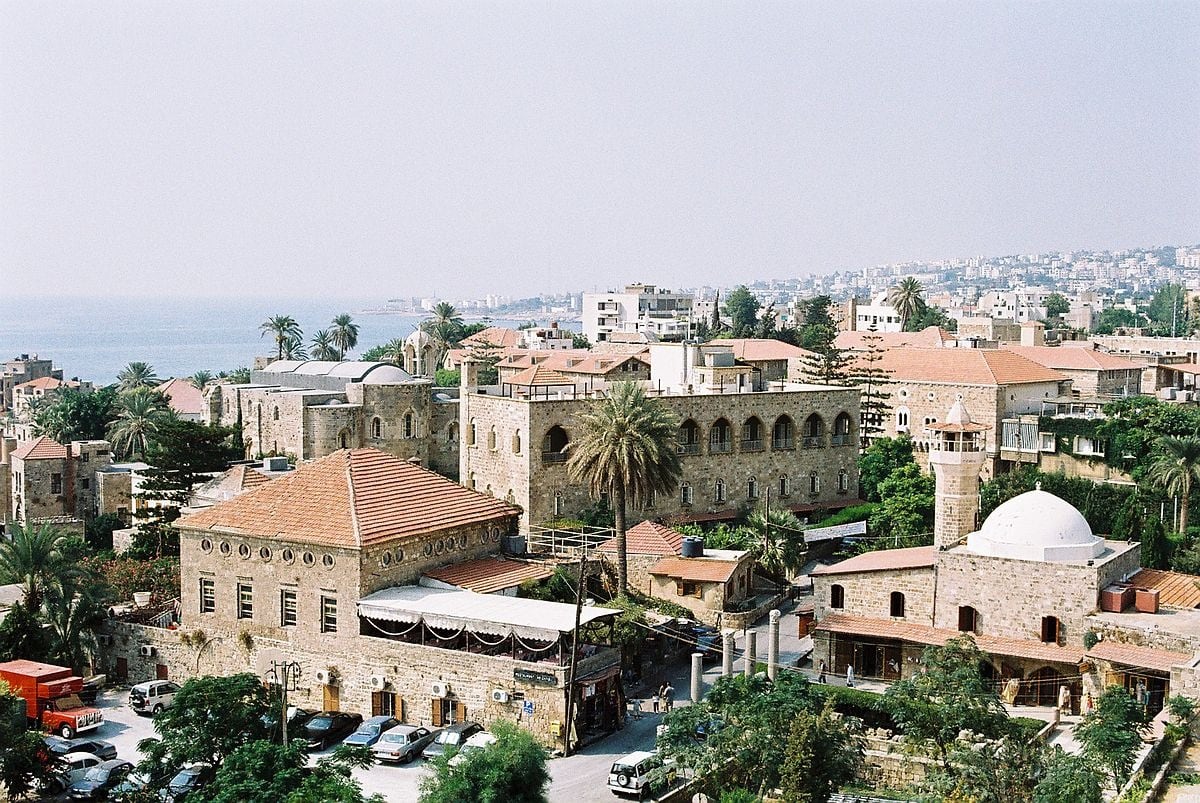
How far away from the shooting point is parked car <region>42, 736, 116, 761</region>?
26.7 m

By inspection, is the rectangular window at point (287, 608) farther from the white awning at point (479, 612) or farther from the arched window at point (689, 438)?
the arched window at point (689, 438)

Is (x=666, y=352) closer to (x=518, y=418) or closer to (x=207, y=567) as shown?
(x=518, y=418)

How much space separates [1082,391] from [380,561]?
150 ft

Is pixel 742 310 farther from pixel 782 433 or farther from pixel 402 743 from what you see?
pixel 402 743

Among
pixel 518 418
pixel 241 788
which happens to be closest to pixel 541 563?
pixel 518 418

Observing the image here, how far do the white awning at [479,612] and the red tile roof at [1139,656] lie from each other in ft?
35.2

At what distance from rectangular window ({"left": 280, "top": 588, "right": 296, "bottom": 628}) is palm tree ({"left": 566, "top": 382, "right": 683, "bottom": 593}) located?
957cm

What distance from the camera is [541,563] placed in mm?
34594

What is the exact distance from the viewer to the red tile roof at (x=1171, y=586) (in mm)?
31000

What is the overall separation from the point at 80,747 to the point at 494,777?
10748 mm

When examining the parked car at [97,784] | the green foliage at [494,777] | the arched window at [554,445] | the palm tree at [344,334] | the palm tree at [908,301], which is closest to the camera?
the green foliage at [494,777]

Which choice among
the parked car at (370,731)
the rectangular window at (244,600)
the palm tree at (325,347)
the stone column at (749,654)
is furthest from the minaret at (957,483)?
the palm tree at (325,347)

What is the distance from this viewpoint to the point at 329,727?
92.7 feet

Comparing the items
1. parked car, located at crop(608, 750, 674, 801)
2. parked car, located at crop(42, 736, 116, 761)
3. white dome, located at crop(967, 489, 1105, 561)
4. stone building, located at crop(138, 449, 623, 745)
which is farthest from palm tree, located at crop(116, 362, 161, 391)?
parked car, located at crop(608, 750, 674, 801)
